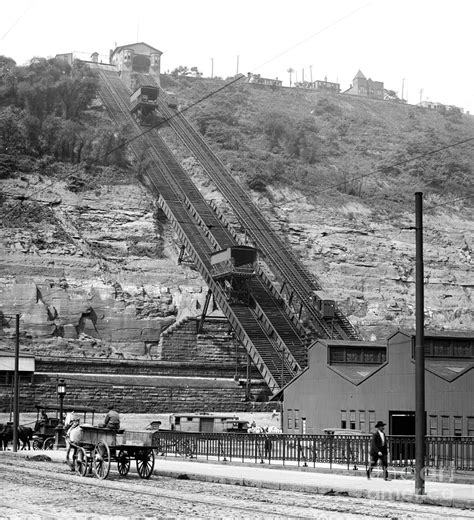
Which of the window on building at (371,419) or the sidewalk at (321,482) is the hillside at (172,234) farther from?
the sidewalk at (321,482)

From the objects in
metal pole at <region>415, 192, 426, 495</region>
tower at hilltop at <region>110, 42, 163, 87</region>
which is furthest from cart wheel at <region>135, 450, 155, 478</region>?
tower at hilltop at <region>110, 42, 163, 87</region>

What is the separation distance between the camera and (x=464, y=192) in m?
112

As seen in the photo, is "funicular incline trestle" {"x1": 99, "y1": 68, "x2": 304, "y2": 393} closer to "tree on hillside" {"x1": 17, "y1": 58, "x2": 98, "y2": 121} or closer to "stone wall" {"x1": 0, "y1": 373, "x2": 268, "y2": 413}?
"stone wall" {"x1": 0, "y1": 373, "x2": 268, "y2": 413}

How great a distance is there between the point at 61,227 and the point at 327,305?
22408 mm

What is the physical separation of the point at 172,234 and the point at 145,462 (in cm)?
5701

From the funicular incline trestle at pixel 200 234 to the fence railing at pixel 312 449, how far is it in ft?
84.6

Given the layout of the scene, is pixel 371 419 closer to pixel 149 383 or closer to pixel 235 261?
pixel 149 383

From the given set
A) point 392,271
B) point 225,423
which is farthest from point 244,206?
point 225,423

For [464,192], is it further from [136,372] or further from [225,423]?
[225,423]

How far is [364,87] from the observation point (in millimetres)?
171750

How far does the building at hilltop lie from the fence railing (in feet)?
453

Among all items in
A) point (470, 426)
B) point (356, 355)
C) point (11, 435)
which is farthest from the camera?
point (356, 355)

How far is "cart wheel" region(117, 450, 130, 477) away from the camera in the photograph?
2641 cm

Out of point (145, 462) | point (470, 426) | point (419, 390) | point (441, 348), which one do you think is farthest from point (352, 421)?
point (419, 390)
